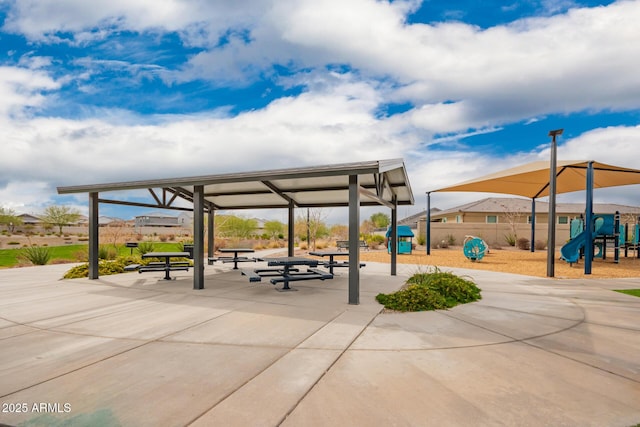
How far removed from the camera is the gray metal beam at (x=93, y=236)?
401 inches

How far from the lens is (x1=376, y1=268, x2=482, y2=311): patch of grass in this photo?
255 inches

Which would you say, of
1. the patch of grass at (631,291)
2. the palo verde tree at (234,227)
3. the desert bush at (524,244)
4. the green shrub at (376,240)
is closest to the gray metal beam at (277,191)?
the patch of grass at (631,291)

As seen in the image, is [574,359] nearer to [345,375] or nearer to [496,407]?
[496,407]

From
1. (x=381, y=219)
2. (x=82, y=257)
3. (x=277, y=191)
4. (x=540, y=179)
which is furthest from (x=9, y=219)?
(x=540, y=179)

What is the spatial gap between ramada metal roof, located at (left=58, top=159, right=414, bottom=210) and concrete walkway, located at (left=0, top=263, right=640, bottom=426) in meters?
2.76

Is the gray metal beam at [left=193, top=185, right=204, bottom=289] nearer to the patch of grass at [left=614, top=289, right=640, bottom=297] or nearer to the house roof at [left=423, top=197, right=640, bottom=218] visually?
the patch of grass at [left=614, top=289, right=640, bottom=297]

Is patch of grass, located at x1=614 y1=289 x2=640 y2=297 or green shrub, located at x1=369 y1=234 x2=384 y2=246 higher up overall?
patch of grass, located at x1=614 y1=289 x2=640 y2=297

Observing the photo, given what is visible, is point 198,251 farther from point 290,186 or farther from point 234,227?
point 234,227

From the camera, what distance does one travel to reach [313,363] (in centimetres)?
375

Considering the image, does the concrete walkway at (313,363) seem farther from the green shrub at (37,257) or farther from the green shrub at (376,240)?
the green shrub at (376,240)

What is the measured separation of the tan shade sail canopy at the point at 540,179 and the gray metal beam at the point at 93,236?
1680 cm

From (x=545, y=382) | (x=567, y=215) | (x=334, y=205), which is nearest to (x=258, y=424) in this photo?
(x=545, y=382)

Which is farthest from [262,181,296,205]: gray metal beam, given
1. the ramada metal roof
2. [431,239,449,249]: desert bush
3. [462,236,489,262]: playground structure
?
[431,239,449,249]: desert bush

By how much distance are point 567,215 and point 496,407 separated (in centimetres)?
4377
